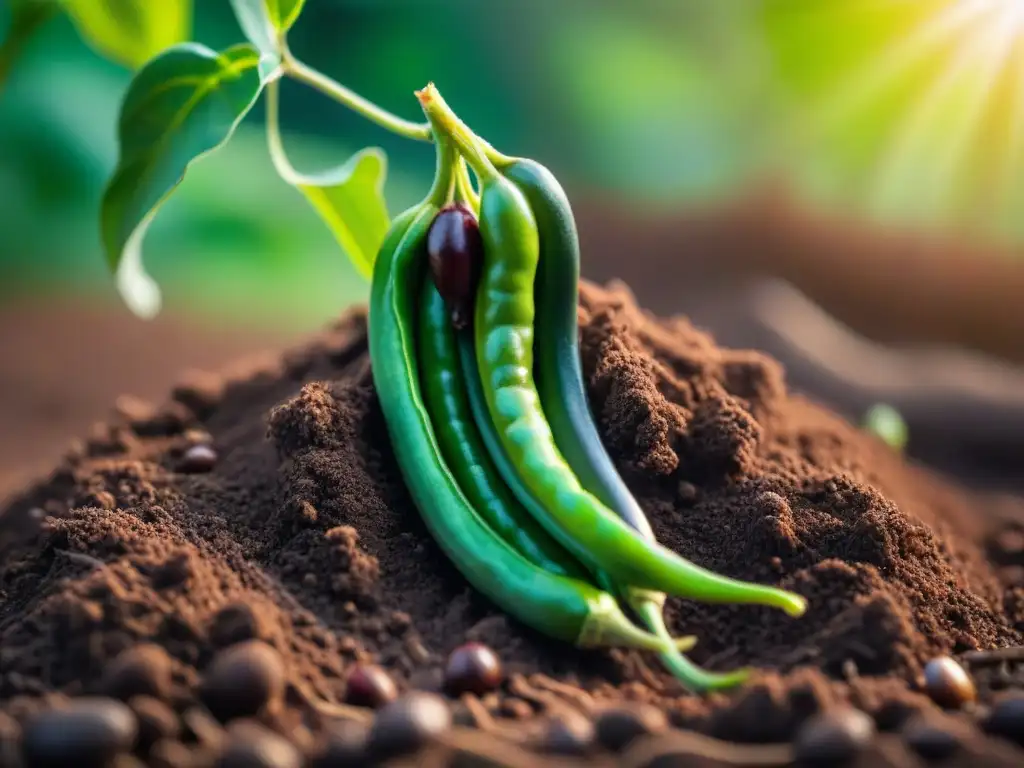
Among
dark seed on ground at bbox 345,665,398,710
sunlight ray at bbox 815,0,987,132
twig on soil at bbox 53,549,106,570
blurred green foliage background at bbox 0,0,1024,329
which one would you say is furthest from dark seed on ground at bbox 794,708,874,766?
blurred green foliage background at bbox 0,0,1024,329

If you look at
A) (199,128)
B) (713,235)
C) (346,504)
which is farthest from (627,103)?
(346,504)

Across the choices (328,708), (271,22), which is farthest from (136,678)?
(271,22)

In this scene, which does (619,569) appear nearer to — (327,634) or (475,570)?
→ (475,570)

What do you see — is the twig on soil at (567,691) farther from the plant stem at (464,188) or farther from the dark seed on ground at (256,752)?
the plant stem at (464,188)

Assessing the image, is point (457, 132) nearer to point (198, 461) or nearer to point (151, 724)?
point (198, 461)

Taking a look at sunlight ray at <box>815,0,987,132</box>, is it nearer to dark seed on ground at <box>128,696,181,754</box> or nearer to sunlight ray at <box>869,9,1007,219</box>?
sunlight ray at <box>869,9,1007,219</box>
